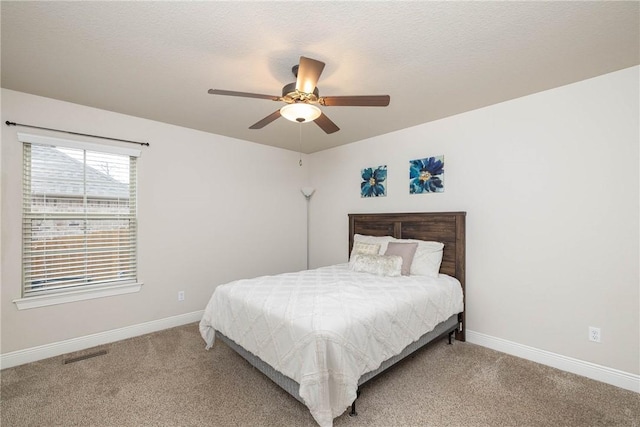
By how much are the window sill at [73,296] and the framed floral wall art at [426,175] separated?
3.51 m

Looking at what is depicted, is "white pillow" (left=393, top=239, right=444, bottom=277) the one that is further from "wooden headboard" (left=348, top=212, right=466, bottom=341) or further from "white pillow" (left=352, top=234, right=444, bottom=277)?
"wooden headboard" (left=348, top=212, right=466, bottom=341)

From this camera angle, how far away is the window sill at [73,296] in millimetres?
2736

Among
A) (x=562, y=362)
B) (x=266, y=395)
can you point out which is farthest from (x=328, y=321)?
(x=562, y=362)

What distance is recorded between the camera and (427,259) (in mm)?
3168

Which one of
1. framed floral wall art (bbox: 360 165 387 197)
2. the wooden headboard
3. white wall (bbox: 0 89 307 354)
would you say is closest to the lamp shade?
white wall (bbox: 0 89 307 354)

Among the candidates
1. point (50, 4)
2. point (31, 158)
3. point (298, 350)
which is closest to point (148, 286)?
point (31, 158)

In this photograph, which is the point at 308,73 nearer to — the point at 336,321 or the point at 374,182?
the point at 336,321

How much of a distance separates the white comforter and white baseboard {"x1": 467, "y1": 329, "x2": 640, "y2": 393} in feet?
1.53

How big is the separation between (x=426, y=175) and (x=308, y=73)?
2252mm

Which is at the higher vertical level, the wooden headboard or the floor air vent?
the wooden headboard

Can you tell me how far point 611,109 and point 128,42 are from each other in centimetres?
370

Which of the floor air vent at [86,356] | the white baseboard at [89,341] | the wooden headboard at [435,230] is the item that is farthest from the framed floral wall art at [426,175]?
the floor air vent at [86,356]

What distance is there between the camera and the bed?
178 centimetres

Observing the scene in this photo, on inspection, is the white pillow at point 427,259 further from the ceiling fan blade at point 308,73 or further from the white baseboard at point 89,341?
the white baseboard at point 89,341
